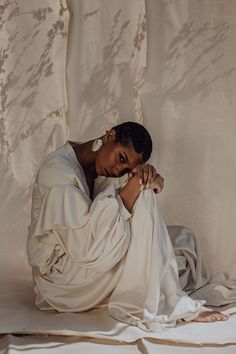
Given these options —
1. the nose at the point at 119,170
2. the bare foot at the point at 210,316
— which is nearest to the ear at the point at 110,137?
the nose at the point at 119,170

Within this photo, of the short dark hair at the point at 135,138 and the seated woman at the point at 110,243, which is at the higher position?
the short dark hair at the point at 135,138

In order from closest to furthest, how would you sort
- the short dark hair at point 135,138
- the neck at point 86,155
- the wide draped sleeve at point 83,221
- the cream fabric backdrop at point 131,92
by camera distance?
1. the wide draped sleeve at point 83,221
2. the short dark hair at point 135,138
3. the neck at point 86,155
4. the cream fabric backdrop at point 131,92

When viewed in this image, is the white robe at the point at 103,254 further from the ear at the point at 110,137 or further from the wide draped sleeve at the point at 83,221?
the ear at the point at 110,137

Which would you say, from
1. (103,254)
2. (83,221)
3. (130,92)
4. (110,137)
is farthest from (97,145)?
(130,92)

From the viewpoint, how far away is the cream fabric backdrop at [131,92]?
11.8ft

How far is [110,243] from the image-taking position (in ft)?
8.70

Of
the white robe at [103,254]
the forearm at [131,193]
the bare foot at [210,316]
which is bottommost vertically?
the bare foot at [210,316]

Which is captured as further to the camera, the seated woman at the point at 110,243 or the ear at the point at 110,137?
the ear at the point at 110,137

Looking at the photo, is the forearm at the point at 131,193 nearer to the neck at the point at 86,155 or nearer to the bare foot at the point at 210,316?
the neck at the point at 86,155

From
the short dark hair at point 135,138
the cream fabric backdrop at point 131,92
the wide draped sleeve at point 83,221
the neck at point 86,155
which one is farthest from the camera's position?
the cream fabric backdrop at point 131,92

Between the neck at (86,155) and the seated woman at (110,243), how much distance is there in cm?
3

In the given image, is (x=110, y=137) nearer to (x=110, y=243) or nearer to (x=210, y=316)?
(x=110, y=243)

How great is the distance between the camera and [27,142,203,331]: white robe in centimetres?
267

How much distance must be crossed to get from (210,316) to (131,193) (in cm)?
54
